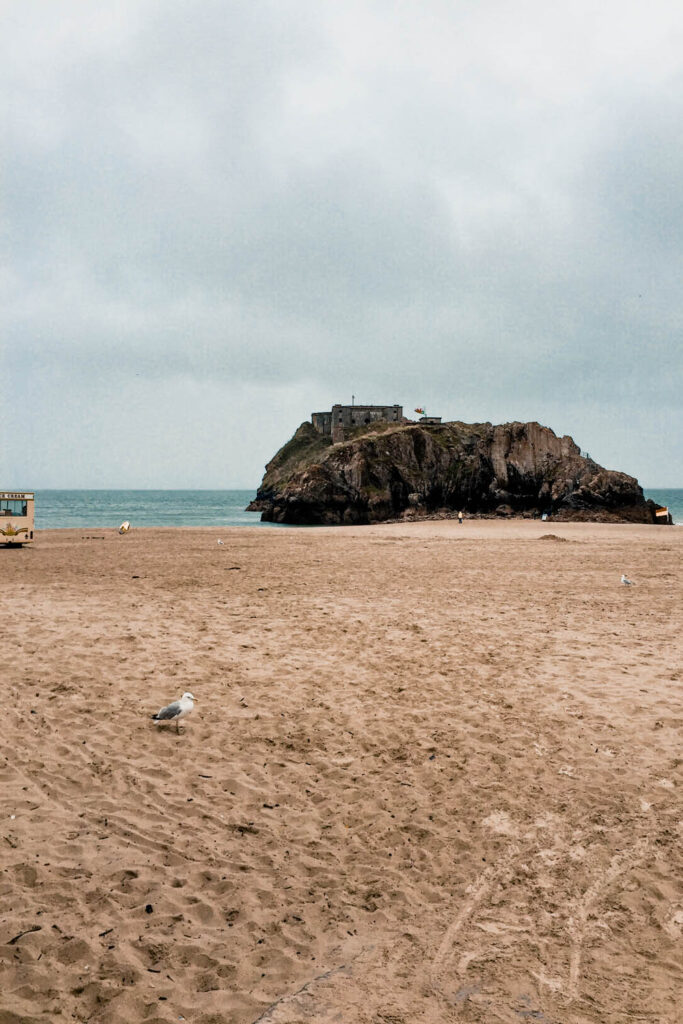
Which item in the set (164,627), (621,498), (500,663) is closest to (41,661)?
(164,627)

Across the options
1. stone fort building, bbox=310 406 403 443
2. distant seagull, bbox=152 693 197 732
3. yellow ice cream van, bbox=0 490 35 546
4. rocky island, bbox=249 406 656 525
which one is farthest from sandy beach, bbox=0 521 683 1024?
stone fort building, bbox=310 406 403 443

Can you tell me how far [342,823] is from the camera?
21.0 ft

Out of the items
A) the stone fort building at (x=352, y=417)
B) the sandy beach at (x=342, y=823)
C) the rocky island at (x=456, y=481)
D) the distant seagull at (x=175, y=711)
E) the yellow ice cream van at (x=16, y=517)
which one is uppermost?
the stone fort building at (x=352, y=417)

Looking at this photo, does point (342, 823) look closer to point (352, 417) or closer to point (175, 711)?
point (175, 711)

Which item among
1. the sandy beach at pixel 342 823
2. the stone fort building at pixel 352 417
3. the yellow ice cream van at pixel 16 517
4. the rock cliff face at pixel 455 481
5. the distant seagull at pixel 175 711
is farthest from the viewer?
the stone fort building at pixel 352 417

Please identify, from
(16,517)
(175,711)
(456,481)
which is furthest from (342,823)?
(456,481)

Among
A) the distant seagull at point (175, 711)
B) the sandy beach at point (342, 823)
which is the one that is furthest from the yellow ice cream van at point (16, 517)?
the distant seagull at point (175, 711)

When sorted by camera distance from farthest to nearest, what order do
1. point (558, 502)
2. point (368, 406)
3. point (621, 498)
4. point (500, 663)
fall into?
point (368, 406) → point (558, 502) → point (621, 498) → point (500, 663)

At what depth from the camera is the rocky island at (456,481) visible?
249 feet

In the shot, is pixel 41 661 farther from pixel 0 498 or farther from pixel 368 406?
pixel 368 406

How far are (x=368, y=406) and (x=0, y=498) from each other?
4256 inches

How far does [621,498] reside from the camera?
73.6 meters

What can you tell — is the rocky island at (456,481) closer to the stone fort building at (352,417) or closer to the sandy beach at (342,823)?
the stone fort building at (352,417)

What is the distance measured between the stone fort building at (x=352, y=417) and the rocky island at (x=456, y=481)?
3855cm
